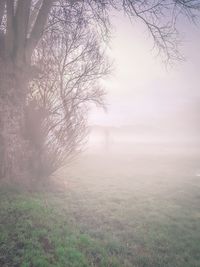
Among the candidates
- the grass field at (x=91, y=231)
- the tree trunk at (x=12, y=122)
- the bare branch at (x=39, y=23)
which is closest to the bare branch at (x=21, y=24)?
the bare branch at (x=39, y=23)

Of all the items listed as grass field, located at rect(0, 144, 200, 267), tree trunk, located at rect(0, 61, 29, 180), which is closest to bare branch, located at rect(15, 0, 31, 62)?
tree trunk, located at rect(0, 61, 29, 180)

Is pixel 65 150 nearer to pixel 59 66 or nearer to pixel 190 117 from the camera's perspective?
pixel 59 66

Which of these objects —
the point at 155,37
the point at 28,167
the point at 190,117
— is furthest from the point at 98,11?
the point at 190,117

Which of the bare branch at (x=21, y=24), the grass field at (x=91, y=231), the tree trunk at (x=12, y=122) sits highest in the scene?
the bare branch at (x=21, y=24)

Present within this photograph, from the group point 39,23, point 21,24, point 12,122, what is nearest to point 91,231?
point 12,122

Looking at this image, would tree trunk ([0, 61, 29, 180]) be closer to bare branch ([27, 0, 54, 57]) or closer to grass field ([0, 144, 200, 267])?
grass field ([0, 144, 200, 267])

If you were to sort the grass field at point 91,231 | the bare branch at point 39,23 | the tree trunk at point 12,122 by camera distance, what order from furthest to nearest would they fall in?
1. the bare branch at point 39,23
2. the tree trunk at point 12,122
3. the grass field at point 91,231

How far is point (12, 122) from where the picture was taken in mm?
9328

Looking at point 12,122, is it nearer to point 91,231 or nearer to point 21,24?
point 21,24

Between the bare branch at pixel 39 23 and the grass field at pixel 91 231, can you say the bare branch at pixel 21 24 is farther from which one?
the grass field at pixel 91 231

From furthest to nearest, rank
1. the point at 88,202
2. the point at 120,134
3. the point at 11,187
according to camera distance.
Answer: the point at 120,134 < the point at 88,202 < the point at 11,187

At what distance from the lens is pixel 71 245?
19.6ft

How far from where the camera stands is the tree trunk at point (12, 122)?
29.1ft

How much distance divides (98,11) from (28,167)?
690 centimetres
